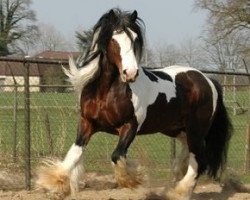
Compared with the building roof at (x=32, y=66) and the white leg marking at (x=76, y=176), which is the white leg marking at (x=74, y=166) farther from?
the building roof at (x=32, y=66)

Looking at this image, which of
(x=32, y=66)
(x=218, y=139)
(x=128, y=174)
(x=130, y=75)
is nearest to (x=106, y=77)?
(x=130, y=75)

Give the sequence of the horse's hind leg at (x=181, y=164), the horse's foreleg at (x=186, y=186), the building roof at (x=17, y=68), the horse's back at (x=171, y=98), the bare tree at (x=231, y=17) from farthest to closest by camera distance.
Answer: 1. the bare tree at (x=231, y=17)
2. the building roof at (x=17, y=68)
3. the horse's hind leg at (x=181, y=164)
4. the horse's foreleg at (x=186, y=186)
5. the horse's back at (x=171, y=98)

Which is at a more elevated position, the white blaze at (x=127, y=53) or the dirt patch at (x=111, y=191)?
the white blaze at (x=127, y=53)

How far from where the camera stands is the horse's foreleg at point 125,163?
5.09 meters

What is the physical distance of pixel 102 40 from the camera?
208 inches

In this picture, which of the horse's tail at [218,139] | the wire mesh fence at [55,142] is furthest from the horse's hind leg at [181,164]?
the wire mesh fence at [55,142]

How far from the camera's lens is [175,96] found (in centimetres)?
600

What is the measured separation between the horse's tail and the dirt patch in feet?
1.15

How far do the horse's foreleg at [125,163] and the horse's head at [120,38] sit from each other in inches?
22.3

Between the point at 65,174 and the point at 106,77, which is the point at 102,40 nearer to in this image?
the point at 106,77

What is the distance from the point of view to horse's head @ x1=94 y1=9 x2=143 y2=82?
5.01 m

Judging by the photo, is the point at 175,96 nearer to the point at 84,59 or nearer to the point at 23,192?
the point at 84,59

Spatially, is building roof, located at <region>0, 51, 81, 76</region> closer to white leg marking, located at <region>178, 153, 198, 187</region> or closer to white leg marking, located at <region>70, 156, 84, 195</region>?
white leg marking, located at <region>70, 156, 84, 195</region>

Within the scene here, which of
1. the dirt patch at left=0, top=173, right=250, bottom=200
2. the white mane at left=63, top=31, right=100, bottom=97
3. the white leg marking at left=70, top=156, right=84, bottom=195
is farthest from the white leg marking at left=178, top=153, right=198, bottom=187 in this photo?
the white mane at left=63, top=31, right=100, bottom=97
